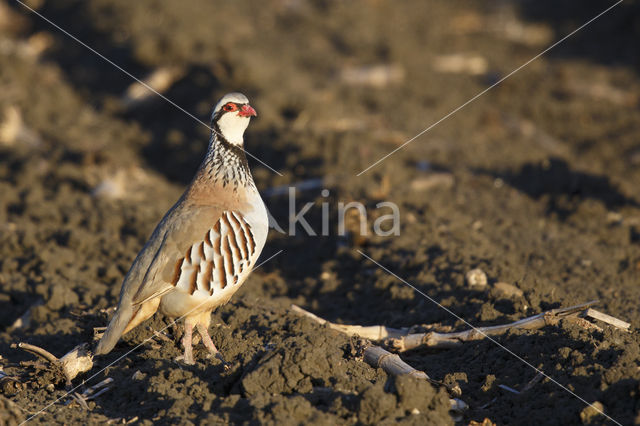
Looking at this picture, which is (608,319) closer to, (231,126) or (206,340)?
(206,340)

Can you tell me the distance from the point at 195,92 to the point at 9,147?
3447 millimetres

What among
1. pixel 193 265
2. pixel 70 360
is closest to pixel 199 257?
pixel 193 265

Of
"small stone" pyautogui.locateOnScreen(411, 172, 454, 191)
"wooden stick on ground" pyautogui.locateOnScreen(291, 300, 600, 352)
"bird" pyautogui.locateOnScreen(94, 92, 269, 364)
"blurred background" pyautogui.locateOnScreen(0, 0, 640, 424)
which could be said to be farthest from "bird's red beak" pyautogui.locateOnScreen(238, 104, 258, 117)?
"small stone" pyautogui.locateOnScreen(411, 172, 454, 191)

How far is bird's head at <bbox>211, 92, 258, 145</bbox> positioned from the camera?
6090 mm

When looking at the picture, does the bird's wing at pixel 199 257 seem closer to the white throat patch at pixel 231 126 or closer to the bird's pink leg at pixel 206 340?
the bird's pink leg at pixel 206 340

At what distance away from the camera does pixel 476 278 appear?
271 inches

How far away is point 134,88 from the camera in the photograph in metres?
14.3

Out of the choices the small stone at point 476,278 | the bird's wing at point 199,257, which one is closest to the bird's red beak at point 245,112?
the bird's wing at point 199,257

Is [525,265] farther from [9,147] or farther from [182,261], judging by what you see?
→ [9,147]

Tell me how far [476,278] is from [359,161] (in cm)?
429

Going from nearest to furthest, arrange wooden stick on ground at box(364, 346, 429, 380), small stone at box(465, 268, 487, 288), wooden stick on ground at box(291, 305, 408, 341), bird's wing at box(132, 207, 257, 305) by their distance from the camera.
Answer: wooden stick on ground at box(364, 346, 429, 380) → bird's wing at box(132, 207, 257, 305) → wooden stick on ground at box(291, 305, 408, 341) → small stone at box(465, 268, 487, 288)

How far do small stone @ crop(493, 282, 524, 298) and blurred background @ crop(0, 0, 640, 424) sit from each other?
0.09m

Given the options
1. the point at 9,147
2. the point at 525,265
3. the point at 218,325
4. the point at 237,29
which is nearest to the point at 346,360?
the point at 218,325

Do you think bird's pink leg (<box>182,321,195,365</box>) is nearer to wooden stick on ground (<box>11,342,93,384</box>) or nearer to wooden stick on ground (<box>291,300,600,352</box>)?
wooden stick on ground (<box>11,342,93,384</box>)
